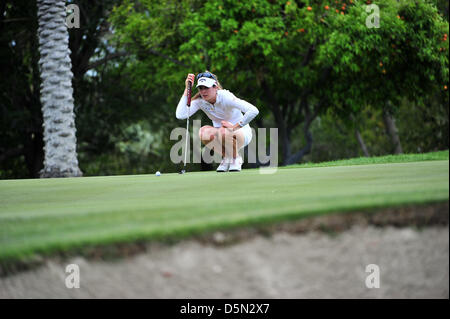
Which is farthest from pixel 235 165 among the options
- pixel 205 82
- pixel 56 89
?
pixel 56 89

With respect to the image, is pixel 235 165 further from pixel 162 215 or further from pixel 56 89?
pixel 56 89

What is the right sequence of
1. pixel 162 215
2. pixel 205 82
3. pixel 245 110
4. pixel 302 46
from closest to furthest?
pixel 162 215, pixel 205 82, pixel 245 110, pixel 302 46

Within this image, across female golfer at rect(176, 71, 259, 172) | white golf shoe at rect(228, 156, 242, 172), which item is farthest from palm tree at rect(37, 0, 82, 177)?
white golf shoe at rect(228, 156, 242, 172)

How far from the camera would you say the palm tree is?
41.9ft

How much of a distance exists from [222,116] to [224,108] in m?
0.25

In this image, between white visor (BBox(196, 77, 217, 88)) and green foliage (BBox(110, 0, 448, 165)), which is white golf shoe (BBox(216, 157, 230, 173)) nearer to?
white visor (BBox(196, 77, 217, 88))

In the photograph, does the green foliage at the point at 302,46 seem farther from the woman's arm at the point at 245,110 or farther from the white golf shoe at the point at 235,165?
the woman's arm at the point at 245,110

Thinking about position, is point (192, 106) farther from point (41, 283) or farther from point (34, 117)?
point (34, 117)

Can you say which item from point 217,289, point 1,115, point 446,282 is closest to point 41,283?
point 217,289

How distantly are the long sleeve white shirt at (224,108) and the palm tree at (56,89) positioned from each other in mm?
5588

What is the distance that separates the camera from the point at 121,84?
77.0 ft

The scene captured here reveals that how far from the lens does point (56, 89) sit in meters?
12.9
